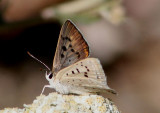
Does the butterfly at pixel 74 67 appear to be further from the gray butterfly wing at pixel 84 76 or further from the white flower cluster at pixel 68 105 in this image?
the white flower cluster at pixel 68 105

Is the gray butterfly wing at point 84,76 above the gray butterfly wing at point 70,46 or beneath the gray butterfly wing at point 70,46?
beneath

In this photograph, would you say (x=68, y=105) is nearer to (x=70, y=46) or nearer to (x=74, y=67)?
(x=74, y=67)

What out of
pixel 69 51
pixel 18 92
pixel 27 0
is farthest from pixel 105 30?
pixel 69 51

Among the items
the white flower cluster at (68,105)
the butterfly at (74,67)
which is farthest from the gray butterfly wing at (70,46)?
the white flower cluster at (68,105)

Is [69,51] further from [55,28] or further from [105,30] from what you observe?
[105,30]

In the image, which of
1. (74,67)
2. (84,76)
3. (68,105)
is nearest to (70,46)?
(74,67)

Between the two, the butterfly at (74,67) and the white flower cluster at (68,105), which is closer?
the white flower cluster at (68,105)

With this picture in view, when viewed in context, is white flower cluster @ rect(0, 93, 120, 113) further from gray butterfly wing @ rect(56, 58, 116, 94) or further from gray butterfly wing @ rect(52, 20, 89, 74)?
gray butterfly wing @ rect(52, 20, 89, 74)

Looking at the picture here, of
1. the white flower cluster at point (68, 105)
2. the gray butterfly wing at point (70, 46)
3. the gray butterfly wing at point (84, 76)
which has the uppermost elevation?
the gray butterfly wing at point (70, 46)
